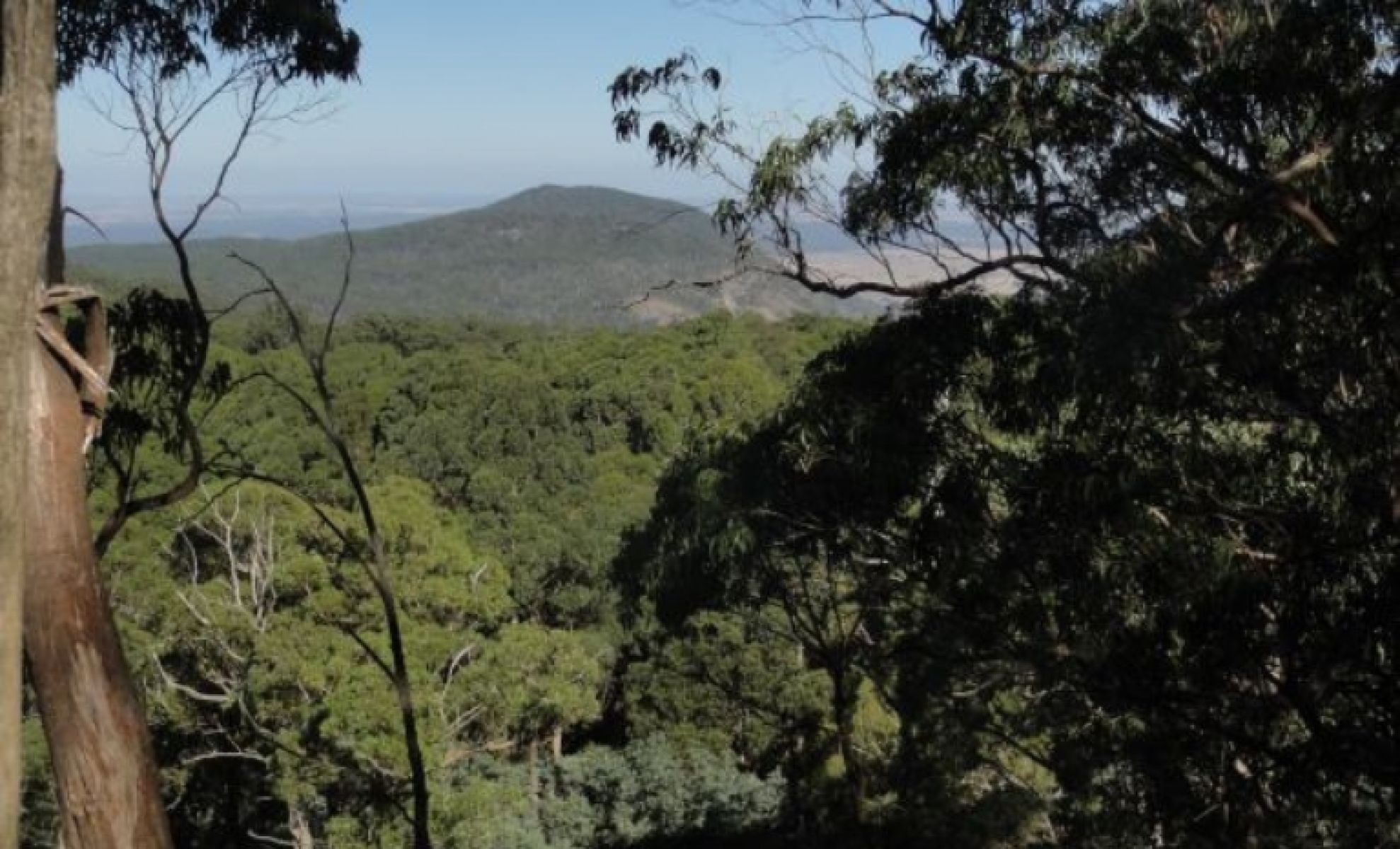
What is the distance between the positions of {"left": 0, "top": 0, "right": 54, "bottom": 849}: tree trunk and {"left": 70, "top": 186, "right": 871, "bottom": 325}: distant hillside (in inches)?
3392

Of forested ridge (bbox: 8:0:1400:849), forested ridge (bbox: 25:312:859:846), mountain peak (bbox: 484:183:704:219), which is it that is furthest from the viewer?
mountain peak (bbox: 484:183:704:219)

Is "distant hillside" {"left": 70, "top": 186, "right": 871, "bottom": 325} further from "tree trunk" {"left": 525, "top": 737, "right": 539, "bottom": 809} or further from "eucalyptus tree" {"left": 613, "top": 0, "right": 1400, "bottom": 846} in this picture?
"eucalyptus tree" {"left": 613, "top": 0, "right": 1400, "bottom": 846}

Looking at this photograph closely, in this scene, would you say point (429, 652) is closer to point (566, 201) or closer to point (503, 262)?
point (503, 262)

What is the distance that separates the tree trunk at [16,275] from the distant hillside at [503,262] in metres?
86.2

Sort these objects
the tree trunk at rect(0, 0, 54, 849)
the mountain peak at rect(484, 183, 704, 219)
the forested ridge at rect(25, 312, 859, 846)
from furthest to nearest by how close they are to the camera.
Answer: the mountain peak at rect(484, 183, 704, 219) → the forested ridge at rect(25, 312, 859, 846) → the tree trunk at rect(0, 0, 54, 849)

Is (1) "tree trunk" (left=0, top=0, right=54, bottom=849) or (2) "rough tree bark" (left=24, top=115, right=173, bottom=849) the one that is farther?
(2) "rough tree bark" (left=24, top=115, right=173, bottom=849)

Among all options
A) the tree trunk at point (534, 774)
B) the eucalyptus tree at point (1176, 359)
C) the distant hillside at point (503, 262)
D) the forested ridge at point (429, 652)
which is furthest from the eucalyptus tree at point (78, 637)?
the distant hillside at point (503, 262)

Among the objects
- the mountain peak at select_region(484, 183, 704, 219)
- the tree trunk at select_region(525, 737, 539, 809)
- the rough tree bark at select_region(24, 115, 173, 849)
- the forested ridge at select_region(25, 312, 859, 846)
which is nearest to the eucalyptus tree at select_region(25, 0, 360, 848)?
the rough tree bark at select_region(24, 115, 173, 849)

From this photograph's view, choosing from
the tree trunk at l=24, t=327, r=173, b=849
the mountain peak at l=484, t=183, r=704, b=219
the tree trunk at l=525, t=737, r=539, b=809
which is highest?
the mountain peak at l=484, t=183, r=704, b=219

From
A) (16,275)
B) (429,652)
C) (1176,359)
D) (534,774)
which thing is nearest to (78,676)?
(16,275)

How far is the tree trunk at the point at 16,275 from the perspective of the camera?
1341mm

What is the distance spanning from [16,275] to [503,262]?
501ft

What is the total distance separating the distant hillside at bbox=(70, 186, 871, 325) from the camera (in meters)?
110

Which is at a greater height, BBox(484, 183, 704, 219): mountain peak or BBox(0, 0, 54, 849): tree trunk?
BBox(484, 183, 704, 219): mountain peak
